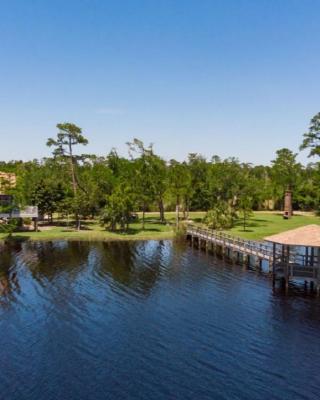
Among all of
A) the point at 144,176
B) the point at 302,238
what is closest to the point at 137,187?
the point at 144,176

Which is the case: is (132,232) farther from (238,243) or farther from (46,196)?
(238,243)

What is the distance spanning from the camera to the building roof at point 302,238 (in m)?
33.3

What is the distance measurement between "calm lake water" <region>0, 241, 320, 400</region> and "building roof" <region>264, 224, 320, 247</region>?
14.3ft

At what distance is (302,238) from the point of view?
34.2 metres

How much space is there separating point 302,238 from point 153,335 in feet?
51.2

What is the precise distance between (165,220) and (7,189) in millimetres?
33504

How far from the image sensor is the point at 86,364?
22391 millimetres

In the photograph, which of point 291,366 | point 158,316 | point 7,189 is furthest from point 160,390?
point 7,189

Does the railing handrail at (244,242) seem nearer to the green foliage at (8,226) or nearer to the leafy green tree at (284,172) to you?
the green foliage at (8,226)

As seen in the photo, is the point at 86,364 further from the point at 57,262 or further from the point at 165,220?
the point at 165,220

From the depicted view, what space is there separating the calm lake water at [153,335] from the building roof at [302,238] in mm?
4358

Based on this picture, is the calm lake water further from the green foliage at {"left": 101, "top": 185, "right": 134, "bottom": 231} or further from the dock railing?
the green foliage at {"left": 101, "top": 185, "right": 134, "bottom": 231}

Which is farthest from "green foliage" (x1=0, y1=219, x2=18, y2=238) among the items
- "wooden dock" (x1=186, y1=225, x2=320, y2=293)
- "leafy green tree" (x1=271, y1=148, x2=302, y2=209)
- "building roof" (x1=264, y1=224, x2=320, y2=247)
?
"leafy green tree" (x1=271, y1=148, x2=302, y2=209)

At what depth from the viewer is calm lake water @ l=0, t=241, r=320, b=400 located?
20188 millimetres
